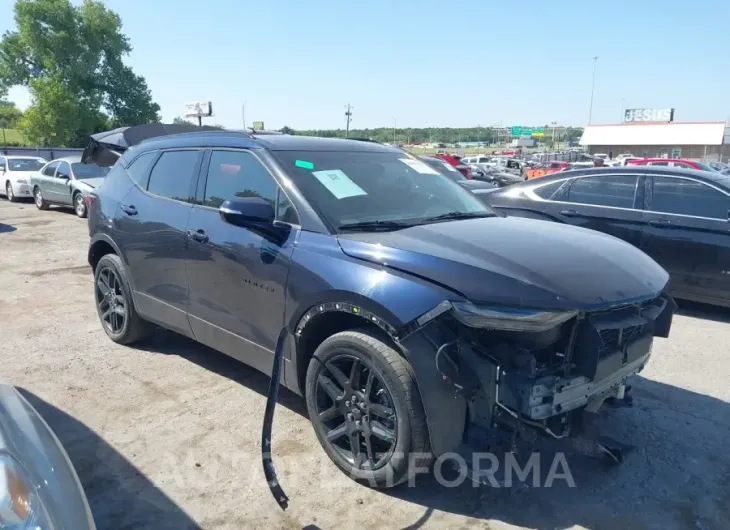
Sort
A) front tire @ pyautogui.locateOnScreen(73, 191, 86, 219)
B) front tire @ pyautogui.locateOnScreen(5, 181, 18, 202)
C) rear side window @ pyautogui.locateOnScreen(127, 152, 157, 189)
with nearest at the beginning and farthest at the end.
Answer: rear side window @ pyautogui.locateOnScreen(127, 152, 157, 189), front tire @ pyautogui.locateOnScreen(73, 191, 86, 219), front tire @ pyautogui.locateOnScreen(5, 181, 18, 202)

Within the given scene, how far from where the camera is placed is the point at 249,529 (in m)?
2.79

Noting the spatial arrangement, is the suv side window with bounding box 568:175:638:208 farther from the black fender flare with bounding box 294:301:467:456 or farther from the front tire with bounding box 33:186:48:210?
the front tire with bounding box 33:186:48:210

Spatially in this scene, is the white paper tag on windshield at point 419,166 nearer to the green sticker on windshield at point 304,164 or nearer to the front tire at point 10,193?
the green sticker on windshield at point 304,164

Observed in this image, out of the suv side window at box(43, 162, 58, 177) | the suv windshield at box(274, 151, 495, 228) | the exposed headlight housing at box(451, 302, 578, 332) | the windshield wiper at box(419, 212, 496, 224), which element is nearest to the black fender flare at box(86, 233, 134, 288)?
the suv windshield at box(274, 151, 495, 228)

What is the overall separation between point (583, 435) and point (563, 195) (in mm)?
4853

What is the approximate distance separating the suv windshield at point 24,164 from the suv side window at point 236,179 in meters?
18.0

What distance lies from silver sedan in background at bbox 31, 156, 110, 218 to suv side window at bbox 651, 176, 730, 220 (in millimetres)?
12525

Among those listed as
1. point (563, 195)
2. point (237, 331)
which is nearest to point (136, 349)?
point (237, 331)

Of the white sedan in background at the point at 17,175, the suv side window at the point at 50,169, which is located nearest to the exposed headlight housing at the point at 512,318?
the suv side window at the point at 50,169

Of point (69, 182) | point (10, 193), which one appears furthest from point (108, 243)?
point (10, 193)

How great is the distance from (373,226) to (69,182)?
554 inches

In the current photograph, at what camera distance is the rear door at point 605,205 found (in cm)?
673

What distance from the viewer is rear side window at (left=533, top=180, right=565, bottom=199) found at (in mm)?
7465

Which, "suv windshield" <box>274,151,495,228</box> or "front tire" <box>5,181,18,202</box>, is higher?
"suv windshield" <box>274,151,495,228</box>
